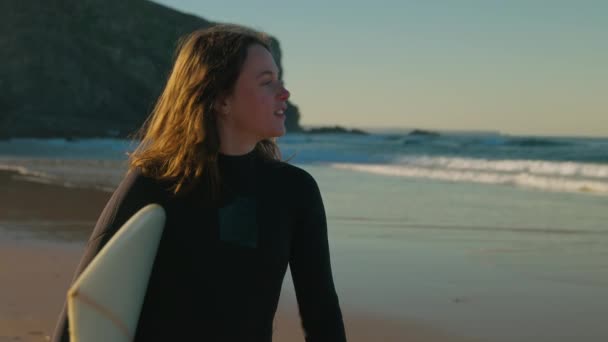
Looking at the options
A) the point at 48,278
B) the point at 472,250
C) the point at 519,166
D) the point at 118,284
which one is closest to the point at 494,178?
the point at 519,166

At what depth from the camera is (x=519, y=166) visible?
2123 cm

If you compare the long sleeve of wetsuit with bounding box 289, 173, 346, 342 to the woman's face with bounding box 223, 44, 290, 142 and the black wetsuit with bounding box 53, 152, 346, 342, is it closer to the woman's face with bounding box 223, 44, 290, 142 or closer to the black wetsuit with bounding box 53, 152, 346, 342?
the black wetsuit with bounding box 53, 152, 346, 342

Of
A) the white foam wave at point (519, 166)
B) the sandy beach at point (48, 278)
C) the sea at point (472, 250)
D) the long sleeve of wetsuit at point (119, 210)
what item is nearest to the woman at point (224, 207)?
the long sleeve of wetsuit at point (119, 210)

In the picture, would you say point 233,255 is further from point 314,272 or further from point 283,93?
point 283,93

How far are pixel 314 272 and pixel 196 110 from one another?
451 millimetres

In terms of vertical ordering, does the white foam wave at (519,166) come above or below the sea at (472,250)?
below

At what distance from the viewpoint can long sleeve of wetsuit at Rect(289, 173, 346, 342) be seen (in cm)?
183

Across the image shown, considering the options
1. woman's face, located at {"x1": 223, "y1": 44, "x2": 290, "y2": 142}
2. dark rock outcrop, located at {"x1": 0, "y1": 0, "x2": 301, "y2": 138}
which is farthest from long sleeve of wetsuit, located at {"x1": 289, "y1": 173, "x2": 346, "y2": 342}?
dark rock outcrop, located at {"x1": 0, "y1": 0, "x2": 301, "y2": 138}

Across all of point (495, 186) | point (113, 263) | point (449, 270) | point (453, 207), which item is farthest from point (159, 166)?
point (495, 186)

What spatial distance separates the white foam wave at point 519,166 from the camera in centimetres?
1909

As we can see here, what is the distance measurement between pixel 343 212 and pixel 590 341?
227 inches

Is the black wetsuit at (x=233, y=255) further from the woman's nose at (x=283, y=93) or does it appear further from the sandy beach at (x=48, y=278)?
the sandy beach at (x=48, y=278)

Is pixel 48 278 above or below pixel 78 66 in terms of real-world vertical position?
above

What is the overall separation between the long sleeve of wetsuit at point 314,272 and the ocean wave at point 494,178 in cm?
1329
